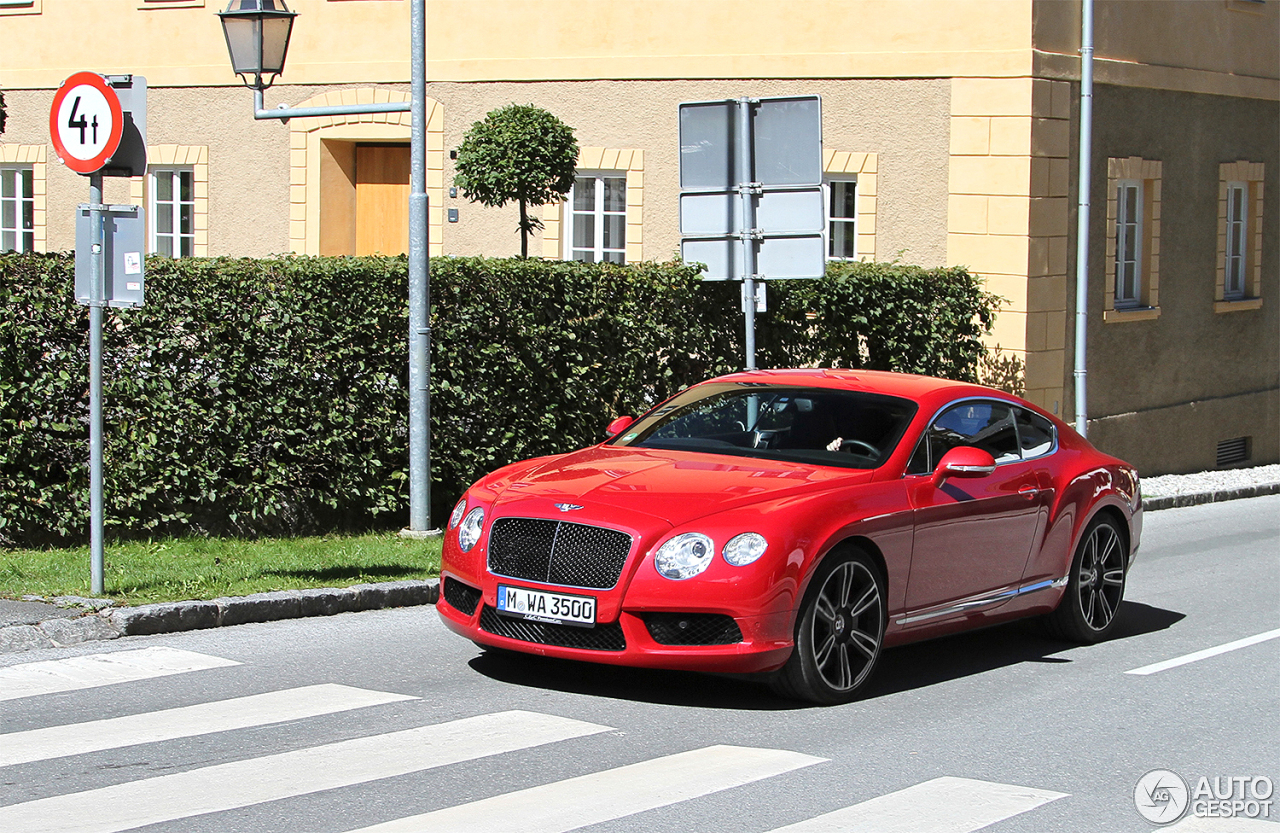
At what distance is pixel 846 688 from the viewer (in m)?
7.76

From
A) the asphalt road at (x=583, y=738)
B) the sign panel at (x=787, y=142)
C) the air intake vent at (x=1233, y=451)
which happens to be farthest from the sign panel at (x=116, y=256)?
the air intake vent at (x=1233, y=451)

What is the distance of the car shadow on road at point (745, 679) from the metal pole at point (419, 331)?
140 inches

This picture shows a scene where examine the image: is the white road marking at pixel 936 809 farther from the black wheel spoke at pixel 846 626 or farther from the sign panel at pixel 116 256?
the sign panel at pixel 116 256

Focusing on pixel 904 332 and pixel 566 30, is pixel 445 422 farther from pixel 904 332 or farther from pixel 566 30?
pixel 566 30

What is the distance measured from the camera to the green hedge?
36.7 feet

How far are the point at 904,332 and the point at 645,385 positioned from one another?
3.69 meters

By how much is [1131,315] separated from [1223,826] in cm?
1419

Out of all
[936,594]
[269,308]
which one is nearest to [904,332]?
A: [269,308]

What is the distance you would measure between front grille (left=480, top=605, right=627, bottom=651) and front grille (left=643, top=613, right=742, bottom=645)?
0.15m

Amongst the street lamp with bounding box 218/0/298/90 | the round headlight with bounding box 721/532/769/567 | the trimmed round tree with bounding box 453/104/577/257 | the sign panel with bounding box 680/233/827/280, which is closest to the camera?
the round headlight with bounding box 721/532/769/567

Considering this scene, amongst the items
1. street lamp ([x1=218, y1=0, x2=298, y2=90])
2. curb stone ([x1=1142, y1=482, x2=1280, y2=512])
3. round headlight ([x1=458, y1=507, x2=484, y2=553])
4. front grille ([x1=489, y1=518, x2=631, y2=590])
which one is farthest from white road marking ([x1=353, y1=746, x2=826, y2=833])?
curb stone ([x1=1142, y1=482, x2=1280, y2=512])

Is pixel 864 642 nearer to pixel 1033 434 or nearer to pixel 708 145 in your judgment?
pixel 1033 434

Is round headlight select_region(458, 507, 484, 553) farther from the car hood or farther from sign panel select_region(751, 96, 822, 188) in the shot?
sign panel select_region(751, 96, 822, 188)

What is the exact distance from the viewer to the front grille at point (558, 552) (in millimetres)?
7418
